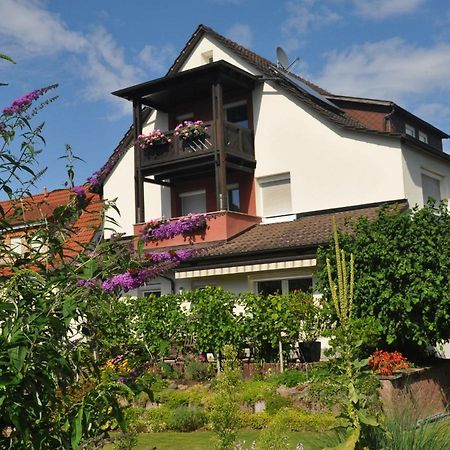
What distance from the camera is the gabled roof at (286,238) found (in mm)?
19828

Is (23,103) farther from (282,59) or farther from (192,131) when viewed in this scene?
(282,59)

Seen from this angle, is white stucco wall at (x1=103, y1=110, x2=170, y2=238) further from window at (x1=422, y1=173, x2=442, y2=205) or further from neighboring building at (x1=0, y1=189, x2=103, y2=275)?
neighboring building at (x1=0, y1=189, x2=103, y2=275)

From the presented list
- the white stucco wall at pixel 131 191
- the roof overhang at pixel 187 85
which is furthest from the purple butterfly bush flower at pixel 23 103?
the white stucco wall at pixel 131 191

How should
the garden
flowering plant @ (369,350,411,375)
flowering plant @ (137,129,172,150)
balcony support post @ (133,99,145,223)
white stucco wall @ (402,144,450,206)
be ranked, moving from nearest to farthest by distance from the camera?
1. the garden
2. flowering plant @ (369,350,411,375)
3. white stucco wall @ (402,144,450,206)
4. flowering plant @ (137,129,172,150)
5. balcony support post @ (133,99,145,223)

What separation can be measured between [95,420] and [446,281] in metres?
11.1

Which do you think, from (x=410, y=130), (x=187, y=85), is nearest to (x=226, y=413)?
(x=187, y=85)

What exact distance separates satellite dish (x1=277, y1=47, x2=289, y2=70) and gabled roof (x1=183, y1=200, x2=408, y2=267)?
27.8 feet

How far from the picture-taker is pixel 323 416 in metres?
11.6

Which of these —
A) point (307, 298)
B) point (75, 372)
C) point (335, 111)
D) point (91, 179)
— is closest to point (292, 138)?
point (335, 111)

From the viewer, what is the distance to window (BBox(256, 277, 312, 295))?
68.7ft

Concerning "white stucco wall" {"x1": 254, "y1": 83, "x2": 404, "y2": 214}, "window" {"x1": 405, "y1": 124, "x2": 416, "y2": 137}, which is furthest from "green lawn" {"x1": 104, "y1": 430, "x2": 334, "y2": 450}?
"window" {"x1": 405, "y1": 124, "x2": 416, "y2": 137}

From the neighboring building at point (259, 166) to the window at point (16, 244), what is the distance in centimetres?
1483

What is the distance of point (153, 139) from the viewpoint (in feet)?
82.8

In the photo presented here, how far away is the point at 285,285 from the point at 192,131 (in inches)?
272
